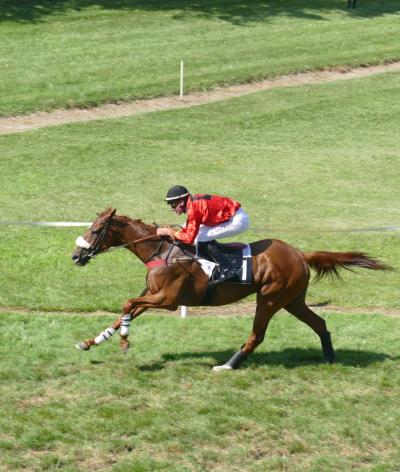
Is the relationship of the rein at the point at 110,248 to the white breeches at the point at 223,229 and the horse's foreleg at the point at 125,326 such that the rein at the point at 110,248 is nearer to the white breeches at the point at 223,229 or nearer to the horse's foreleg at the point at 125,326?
the white breeches at the point at 223,229

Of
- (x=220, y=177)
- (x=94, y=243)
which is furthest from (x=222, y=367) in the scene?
(x=220, y=177)

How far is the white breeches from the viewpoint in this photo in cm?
1369

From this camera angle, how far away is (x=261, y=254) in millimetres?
13867

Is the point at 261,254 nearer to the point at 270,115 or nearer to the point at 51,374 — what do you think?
the point at 51,374

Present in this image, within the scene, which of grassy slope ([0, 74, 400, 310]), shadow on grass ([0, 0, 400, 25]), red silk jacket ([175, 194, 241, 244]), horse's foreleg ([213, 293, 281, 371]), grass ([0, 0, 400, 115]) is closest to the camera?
red silk jacket ([175, 194, 241, 244])

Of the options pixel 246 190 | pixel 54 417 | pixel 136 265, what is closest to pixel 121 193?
pixel 246 190

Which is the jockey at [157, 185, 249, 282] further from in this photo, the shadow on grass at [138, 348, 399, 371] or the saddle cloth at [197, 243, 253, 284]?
the shadow on grass at [138, 348, 399, 371]

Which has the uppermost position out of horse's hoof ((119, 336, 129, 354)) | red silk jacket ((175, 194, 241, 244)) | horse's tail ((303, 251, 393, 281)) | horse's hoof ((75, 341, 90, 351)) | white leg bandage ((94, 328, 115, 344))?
red silk jacket ((175, 194, 241, 244))

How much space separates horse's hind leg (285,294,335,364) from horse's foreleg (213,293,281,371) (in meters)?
0.38

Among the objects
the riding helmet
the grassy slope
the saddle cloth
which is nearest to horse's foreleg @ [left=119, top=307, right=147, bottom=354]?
the saddle cloth

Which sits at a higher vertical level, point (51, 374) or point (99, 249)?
point (99, 249)

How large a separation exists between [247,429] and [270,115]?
2128 centimetres

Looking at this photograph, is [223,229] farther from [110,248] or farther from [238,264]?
[110,248]

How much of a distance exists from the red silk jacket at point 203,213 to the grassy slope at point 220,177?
167 inches
